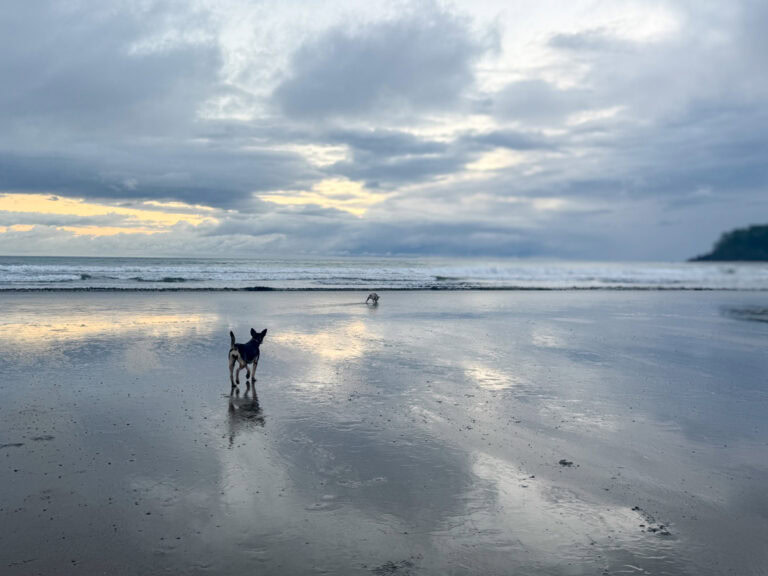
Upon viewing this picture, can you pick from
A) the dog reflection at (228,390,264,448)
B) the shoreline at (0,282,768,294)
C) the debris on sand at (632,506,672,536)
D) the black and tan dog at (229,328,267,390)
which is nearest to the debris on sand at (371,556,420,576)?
the debris on sand at (632,506,672,536)

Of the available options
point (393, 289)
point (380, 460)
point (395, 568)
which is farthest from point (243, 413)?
point (393, 289)

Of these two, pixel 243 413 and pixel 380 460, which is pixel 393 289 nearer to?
pixel 243 413

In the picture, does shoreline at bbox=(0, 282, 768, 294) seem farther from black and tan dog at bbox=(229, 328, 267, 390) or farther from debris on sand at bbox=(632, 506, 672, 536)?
debris on sand at bbox=(632, 506, 672, 536)

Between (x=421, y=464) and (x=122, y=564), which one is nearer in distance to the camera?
(x=122, y=564)

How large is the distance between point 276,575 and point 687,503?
4599mm

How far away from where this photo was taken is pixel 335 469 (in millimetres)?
6699

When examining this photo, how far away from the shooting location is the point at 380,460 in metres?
7.03

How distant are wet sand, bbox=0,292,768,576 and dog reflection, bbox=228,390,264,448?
65mm

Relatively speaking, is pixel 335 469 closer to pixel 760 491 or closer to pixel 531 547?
pixel 531 547

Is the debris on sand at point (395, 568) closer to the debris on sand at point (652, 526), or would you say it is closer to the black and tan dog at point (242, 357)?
the debris on sand at point (652, 526)

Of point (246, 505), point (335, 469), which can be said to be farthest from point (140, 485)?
point (335, 469)

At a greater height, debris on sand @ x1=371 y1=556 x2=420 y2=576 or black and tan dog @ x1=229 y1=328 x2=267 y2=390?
black and tan dog @ x1=229 y1=328 x2=267 y2=390

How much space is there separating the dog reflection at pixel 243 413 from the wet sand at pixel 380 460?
6 cm

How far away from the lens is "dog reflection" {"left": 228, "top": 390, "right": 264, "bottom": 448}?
324 inches
